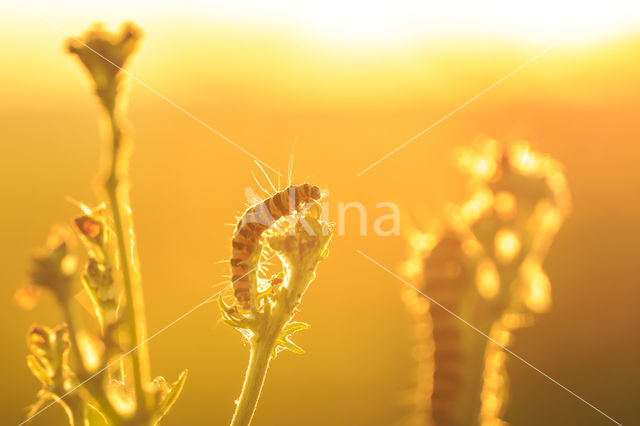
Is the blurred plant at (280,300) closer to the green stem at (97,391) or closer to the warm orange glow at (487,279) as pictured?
the green stem at (97,391)

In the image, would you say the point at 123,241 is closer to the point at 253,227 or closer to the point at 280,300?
the point at 280,300

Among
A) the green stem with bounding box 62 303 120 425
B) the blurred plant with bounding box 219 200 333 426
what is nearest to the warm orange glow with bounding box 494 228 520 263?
the blurred plant with bounding box 219 200 333 426

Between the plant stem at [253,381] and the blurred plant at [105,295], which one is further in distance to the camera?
the plant stem at [253,381]

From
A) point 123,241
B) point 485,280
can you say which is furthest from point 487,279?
point 123,241

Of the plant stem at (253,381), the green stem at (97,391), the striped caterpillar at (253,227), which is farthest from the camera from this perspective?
the striped caterpillar at (253,227)

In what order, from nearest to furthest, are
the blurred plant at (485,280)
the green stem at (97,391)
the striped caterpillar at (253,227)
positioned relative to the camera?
the blurred plant at (485,280) < the green stem at (97,391) < the striped caterpillar at (253,227)

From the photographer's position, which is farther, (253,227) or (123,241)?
(253,227)

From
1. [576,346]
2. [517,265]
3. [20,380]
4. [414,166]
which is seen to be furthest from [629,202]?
[517,265]

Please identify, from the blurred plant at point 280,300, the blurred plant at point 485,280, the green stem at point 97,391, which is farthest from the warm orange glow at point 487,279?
the green stem at point 97,391
